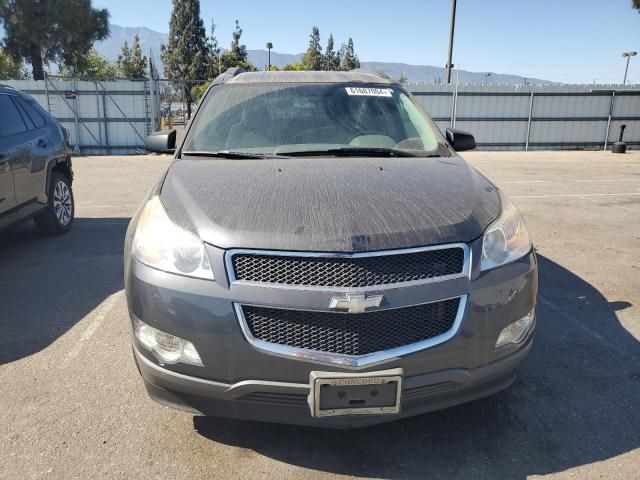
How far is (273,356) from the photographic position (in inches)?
83.4

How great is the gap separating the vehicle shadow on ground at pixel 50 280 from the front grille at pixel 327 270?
2.23 metres

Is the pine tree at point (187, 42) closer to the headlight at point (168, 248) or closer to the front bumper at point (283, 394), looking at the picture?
the headlight at point (168, 248)

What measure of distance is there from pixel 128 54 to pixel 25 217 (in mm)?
77517

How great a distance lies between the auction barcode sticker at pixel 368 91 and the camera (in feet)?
12.7

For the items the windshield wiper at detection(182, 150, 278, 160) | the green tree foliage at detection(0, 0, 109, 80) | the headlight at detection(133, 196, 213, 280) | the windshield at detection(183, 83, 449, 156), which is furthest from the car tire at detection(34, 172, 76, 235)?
the green tree foliage at detection(0, 0, 109, 80)

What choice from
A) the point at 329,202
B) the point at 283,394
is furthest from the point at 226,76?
the point at 283,394

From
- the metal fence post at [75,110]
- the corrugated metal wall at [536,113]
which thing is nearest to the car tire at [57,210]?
the metal fence post at [75,110]

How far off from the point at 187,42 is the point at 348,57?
4183 cm

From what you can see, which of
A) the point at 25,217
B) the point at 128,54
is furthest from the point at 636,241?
the point at 128,54

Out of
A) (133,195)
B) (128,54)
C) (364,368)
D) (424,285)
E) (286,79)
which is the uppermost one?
(128,54)

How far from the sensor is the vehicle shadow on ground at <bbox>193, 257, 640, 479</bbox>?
244 cm

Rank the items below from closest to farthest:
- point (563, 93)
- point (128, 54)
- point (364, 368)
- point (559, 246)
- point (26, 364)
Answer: point (364, 368), point (26, 364), point (559, 246), point (563, 93), point (128, 54)

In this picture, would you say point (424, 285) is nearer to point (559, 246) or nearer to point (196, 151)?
point (196, 151)

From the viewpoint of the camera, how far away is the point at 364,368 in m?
2.12
